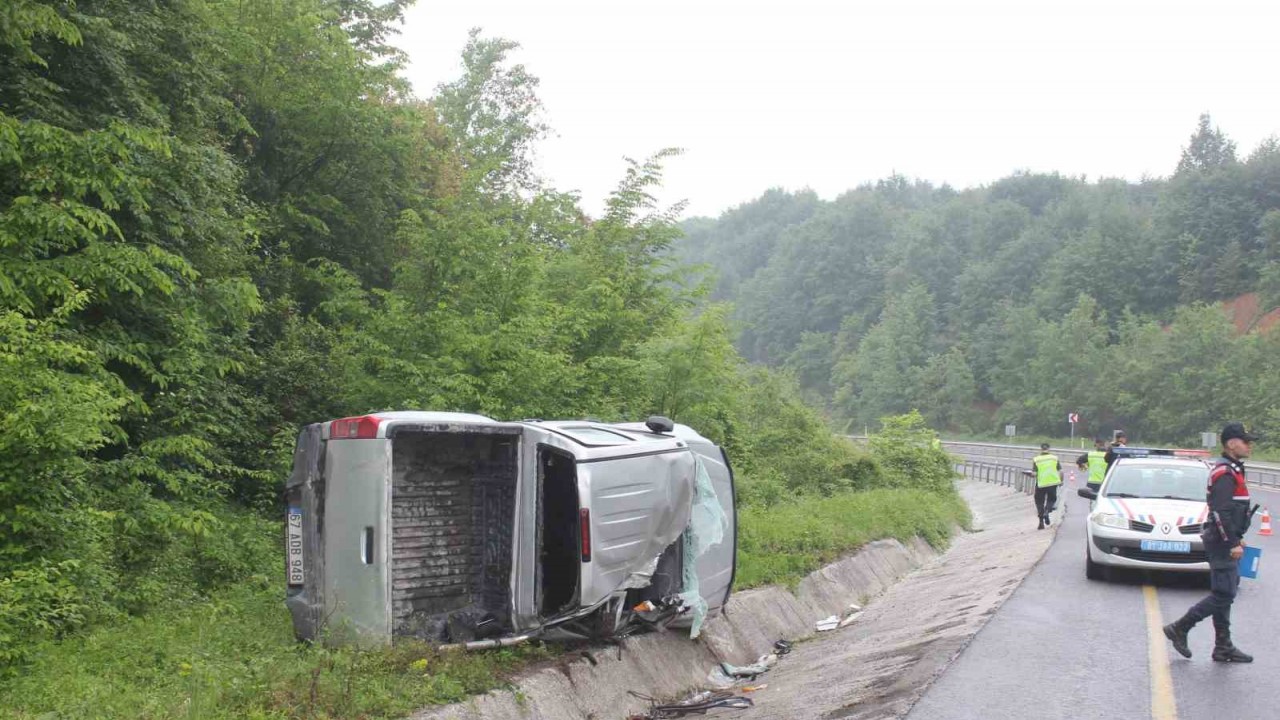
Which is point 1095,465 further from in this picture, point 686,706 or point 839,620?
point 686,706

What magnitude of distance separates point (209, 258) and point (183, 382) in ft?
7.03

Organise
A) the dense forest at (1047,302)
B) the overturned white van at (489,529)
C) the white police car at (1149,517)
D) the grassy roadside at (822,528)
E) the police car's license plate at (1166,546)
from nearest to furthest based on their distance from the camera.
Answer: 1. the overturned white van at (489,529)
2. the police car's license plate at (1166,546)
3. the white police car at (1149,517)
4. the grassy roadside at (822,528)
5. the dense forest at (1047,302)

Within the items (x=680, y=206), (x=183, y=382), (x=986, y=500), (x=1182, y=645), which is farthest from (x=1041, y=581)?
(x=986, y=500)

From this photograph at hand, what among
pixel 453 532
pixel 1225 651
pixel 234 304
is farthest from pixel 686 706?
pixel 234 304

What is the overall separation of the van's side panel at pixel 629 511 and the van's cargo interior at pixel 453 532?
2.34 feet

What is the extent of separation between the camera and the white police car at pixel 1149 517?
458 inches

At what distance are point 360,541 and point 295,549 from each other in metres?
0.79

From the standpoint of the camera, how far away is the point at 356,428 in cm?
745

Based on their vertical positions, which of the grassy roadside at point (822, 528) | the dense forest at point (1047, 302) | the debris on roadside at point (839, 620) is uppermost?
the dense forest at point (1047, 302)

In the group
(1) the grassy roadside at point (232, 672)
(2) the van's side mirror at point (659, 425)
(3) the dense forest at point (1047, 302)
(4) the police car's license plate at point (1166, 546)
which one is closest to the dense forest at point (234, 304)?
(1) the grassy roadside at point (232, 672)

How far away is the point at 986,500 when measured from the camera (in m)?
33.5

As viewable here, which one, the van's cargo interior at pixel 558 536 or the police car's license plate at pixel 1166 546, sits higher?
the van's cargo interior at pixel 558 536

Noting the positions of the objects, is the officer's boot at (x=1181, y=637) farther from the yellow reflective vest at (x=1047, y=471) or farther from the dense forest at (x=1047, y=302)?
the dense forest at (x=1047, y=302)

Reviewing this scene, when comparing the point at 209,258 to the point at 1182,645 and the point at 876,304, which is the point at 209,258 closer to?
the point at 1182,645
